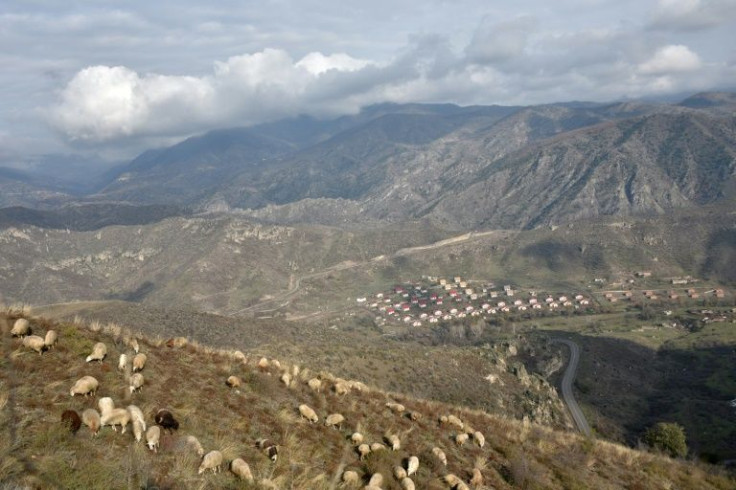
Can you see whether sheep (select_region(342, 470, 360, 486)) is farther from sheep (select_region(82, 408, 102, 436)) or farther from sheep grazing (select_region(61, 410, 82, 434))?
sheep grazing (select_region(61, 410, 82, 434))

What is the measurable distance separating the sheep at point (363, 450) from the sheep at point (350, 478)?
1422 mm

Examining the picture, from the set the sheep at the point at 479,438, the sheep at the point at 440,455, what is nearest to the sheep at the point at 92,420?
the sheep at the point at 440,455

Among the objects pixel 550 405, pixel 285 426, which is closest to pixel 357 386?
pixel 285 426

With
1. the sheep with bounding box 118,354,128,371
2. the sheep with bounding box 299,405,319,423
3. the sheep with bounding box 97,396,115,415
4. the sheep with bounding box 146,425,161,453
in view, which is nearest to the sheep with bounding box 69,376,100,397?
the sheep with bounding box 97,396,115,415

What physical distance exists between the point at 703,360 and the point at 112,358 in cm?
11885

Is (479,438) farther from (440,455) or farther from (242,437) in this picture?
(242,437)

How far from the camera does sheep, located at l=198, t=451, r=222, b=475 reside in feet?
31.7

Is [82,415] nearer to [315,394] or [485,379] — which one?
[315,394]

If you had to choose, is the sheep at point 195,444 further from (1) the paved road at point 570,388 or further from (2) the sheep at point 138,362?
(1) the paved road at point 570,388

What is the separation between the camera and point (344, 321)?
6225 inches

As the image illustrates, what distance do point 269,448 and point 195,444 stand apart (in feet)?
5.83

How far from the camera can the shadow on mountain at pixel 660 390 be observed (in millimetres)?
61062

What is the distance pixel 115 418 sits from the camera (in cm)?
1021

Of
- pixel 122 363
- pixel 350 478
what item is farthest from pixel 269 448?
pixel 122 363
